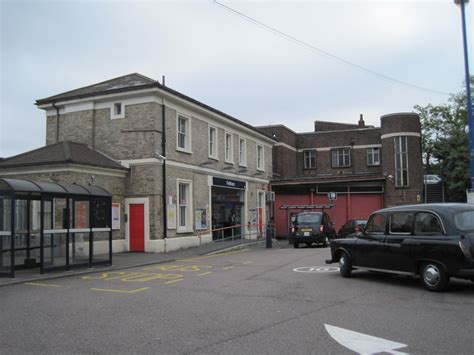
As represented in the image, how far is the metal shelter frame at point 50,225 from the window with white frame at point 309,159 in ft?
106

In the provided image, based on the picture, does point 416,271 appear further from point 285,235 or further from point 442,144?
point 442,144

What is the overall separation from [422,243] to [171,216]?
44.6 ft

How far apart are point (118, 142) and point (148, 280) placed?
1086cm

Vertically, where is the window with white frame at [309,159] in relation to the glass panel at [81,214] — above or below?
above

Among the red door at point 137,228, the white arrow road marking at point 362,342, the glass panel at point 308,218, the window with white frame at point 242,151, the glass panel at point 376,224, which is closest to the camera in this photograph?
the white arrow road marking at point 362,342

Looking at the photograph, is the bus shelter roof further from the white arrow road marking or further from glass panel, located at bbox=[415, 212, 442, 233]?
glass panel, located at bbox=[415, 212, 442, 233]

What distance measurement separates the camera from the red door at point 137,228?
20891mm

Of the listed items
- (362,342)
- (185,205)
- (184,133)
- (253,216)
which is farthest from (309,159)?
(362,342)

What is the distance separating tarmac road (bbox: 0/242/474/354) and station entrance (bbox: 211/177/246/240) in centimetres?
1414

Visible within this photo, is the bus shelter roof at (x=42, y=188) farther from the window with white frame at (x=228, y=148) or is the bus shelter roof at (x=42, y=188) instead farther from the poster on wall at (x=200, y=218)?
the window with white frame at (x=228, y=148)

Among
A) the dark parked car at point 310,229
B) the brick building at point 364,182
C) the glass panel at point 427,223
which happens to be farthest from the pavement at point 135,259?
the brick building at point 364,182

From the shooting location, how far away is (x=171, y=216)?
2164 centimetres

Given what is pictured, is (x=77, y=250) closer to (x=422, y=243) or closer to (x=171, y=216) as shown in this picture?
(x=171, y=216)

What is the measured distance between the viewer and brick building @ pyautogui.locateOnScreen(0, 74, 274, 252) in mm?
20083
